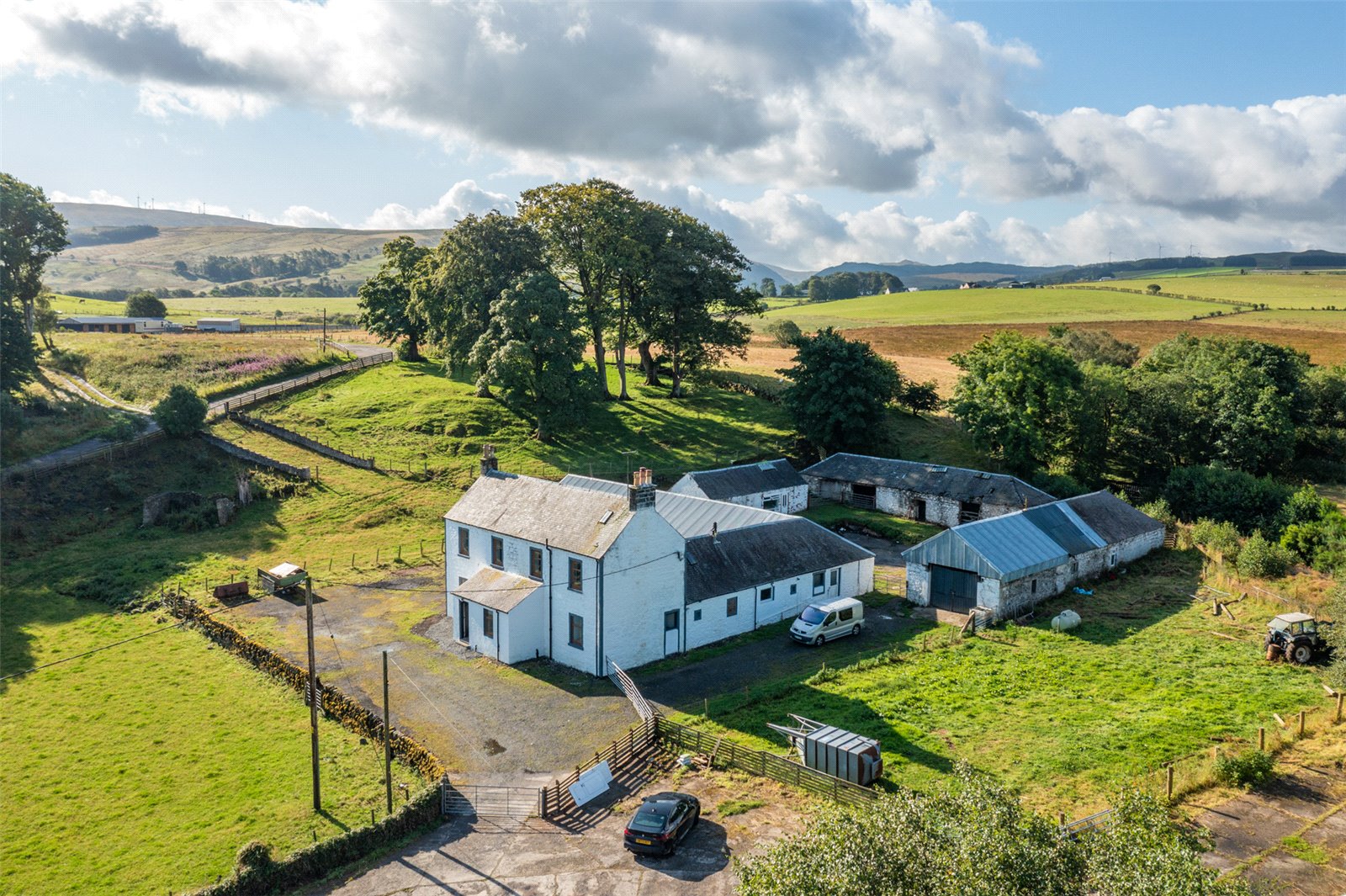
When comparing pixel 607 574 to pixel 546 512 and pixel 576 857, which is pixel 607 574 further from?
pixel 576 857

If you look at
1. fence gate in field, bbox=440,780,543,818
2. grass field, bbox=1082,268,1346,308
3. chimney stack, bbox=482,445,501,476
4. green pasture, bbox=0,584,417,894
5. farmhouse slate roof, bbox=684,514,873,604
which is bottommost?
green pasture, bbox=0,584,417,894

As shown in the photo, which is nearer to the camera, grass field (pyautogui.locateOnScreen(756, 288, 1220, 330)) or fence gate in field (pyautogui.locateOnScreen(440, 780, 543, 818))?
fence gate in field (pyautogui.locateOnScreen(440, 780, 543, 818))

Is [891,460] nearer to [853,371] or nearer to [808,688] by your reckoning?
[853,371]

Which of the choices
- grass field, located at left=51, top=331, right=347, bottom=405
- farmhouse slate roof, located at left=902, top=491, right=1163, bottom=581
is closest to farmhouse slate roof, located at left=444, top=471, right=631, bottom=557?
farmhouse slate roof, located at left=902, top=491, right=1163, bottom=581

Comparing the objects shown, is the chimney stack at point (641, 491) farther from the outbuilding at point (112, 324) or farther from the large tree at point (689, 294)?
the outbuilding at point (112, 324)

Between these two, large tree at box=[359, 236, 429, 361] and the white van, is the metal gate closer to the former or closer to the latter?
the white van

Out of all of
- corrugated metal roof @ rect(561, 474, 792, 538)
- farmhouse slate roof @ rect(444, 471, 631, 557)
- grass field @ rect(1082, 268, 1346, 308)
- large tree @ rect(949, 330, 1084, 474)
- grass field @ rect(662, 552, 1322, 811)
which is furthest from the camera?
grass field @ rect(1082, 268, 1346, 308)

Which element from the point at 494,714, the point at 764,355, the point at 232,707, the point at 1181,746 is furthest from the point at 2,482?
the point at 764,355

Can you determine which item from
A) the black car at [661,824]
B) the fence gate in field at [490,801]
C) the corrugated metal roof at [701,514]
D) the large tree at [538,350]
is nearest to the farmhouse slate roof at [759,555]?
the corrugated metal roof at [701,514]
